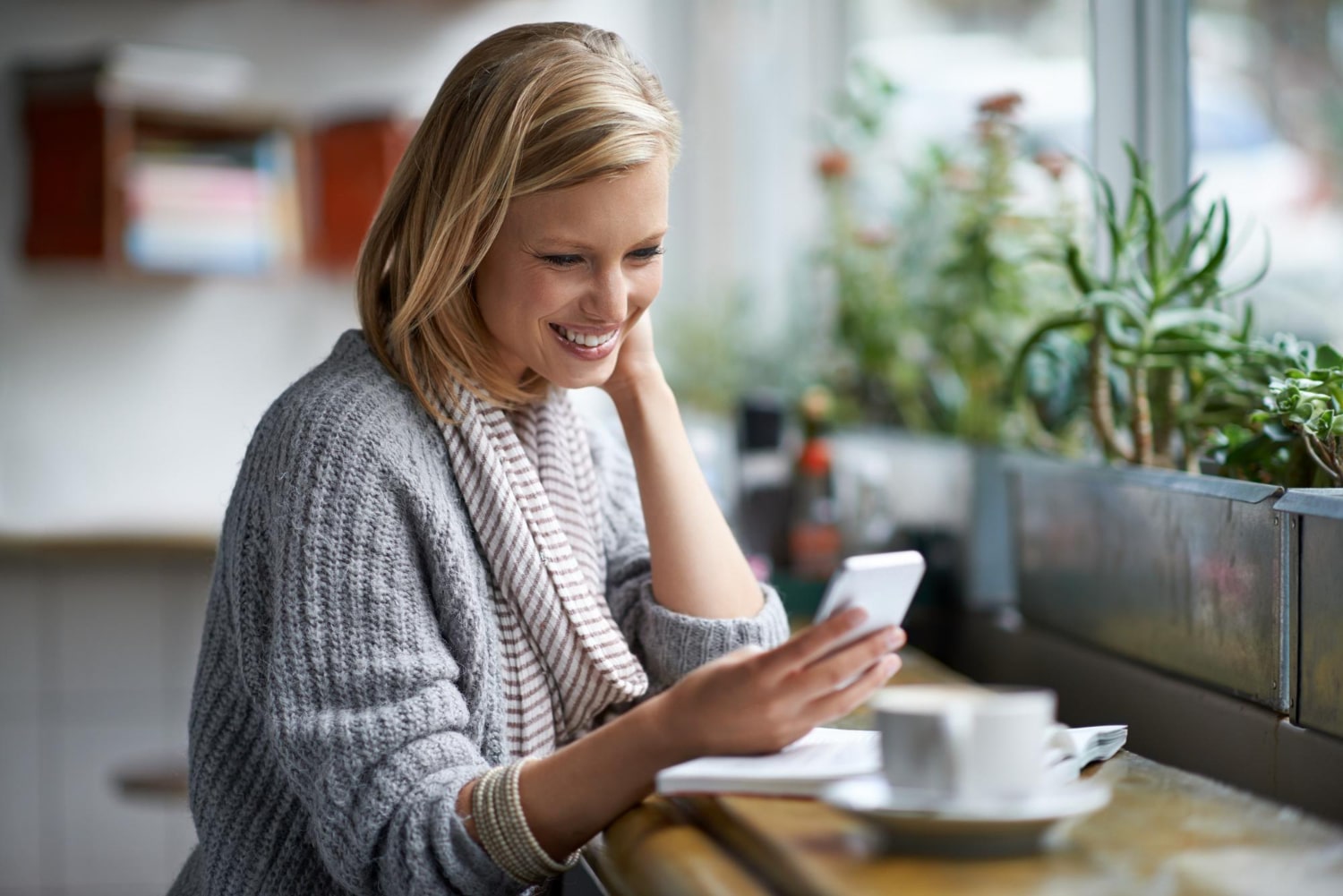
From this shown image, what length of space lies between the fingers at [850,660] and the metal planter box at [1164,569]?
390mm

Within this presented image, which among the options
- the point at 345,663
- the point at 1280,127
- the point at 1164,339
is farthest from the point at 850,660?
the point at 1280,127

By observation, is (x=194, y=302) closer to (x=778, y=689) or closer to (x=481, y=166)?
(x=481, y=166)

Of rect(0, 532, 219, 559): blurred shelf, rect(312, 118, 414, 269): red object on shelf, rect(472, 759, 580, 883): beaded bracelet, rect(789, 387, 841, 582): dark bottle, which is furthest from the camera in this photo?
rect(312, 118, 414, 269): red object on shelf

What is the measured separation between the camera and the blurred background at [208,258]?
275 centimetres

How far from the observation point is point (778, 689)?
2.80 feet

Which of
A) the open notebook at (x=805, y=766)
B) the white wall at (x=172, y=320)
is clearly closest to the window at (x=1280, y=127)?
the open notebook at (x=805, y=766)

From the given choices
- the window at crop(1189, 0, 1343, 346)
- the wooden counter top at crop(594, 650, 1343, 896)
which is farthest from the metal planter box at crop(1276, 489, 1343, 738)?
the window at crop(1189, 0, 1343, 346)

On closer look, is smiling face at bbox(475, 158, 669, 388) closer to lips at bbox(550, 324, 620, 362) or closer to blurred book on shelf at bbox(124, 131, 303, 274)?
lips at bbox(550, 324, 620, 362)

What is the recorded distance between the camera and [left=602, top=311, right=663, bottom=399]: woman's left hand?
1284 mm

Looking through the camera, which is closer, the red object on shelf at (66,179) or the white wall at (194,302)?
the red object on shelf at (66,179)

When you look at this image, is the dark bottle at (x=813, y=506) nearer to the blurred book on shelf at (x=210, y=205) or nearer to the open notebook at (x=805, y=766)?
the open notebook at (x=805, y=766)

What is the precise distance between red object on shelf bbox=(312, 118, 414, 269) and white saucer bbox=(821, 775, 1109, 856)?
287 cm

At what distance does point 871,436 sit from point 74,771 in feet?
6.85

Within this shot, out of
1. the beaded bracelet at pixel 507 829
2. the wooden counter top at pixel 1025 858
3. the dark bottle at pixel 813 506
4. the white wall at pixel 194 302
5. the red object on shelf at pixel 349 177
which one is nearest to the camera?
the wooden counter top at pixel 1025 858
